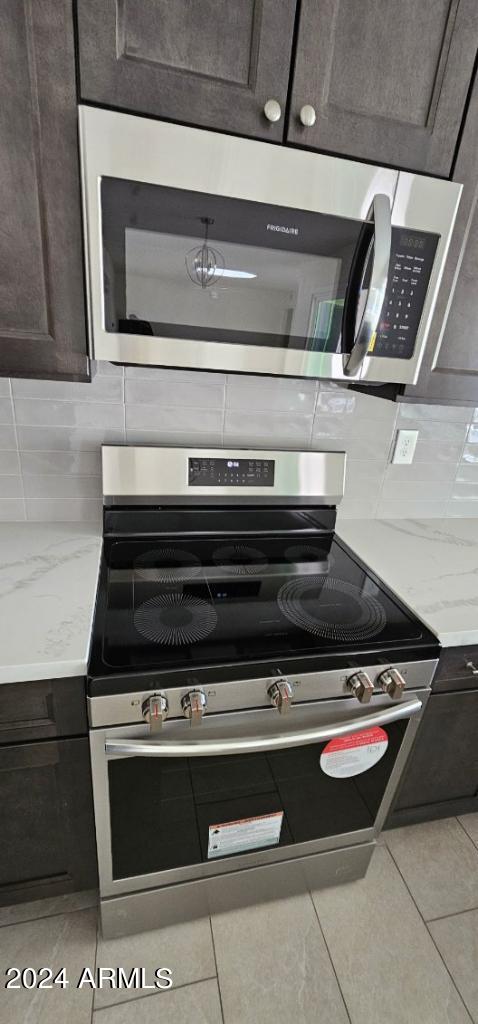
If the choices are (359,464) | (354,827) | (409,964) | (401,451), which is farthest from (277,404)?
(409,964)

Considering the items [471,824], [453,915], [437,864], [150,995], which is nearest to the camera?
[150,995]

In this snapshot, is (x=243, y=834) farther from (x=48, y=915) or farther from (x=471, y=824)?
(x=471, y=824)

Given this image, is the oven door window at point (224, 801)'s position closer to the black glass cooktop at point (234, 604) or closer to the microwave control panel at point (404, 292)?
the black glass cooktop at point (234, 604)

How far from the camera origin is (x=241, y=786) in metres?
1.03

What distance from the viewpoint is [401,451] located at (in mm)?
1490

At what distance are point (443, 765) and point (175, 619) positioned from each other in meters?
0.89

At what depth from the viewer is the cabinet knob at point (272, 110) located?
78cm

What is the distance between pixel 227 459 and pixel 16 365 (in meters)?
0.60

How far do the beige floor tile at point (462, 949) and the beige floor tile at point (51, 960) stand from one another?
0.89 m

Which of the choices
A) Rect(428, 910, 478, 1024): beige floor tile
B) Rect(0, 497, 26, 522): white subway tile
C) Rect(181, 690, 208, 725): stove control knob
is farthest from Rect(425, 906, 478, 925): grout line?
Rect(0, 497, 26, 522): white subway tile

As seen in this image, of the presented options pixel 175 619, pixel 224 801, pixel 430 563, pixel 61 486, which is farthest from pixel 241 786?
pixel 61 486

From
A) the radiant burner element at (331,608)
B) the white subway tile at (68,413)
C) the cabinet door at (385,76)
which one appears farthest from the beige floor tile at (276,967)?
the cabinet door at (385,76)

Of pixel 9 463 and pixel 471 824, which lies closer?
pixel 9 463

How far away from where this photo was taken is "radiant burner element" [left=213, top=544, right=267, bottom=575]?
1.26 meters
